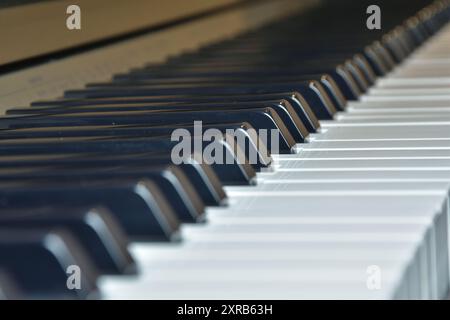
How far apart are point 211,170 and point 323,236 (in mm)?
299

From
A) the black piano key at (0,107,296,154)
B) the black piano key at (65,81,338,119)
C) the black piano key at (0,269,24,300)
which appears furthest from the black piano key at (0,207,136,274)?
the black piano key at (65,81,338,119)

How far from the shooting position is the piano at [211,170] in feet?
3.68

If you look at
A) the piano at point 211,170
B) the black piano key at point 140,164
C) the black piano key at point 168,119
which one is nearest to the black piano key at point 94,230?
the piano at point 211,170

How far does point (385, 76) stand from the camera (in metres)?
3.24

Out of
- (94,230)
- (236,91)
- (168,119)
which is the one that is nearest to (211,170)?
(94,230)

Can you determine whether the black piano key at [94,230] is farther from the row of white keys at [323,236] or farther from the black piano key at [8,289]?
the black piano key at [8,289]

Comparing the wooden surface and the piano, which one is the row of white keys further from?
the wooden surface

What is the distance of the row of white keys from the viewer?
3.61ft

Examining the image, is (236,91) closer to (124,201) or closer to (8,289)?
(124,201)

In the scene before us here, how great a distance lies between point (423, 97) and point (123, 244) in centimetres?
155

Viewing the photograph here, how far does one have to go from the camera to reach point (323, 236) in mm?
1268

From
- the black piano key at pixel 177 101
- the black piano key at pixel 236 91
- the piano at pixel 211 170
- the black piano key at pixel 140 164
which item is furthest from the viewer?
the black piano key at pixel 236 91

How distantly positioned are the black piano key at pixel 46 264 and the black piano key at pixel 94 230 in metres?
0.05
